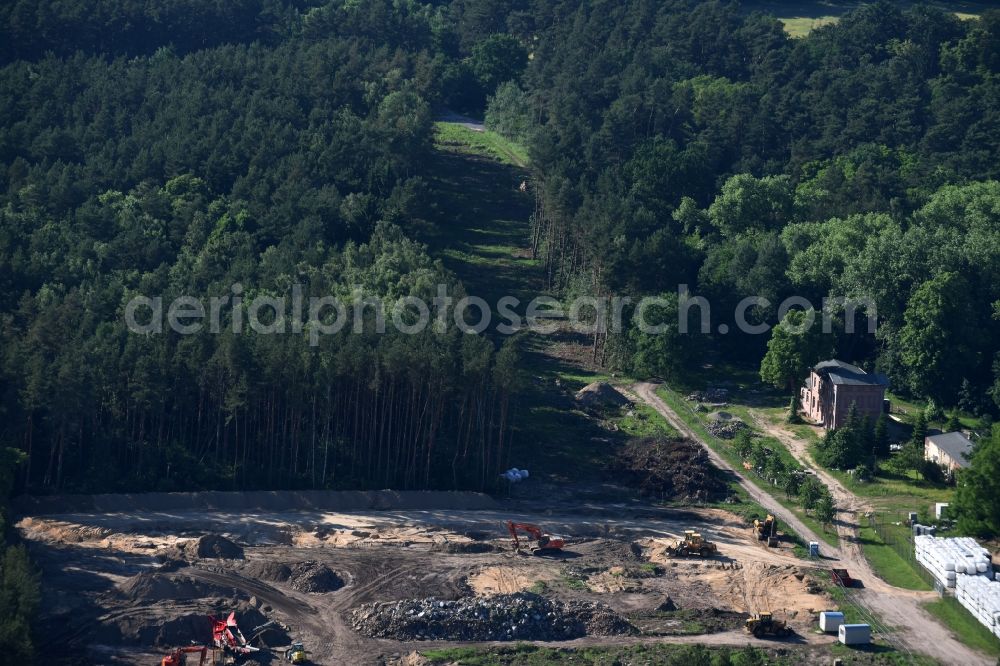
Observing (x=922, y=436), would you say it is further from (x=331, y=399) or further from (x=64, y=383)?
(x=64, y=383)

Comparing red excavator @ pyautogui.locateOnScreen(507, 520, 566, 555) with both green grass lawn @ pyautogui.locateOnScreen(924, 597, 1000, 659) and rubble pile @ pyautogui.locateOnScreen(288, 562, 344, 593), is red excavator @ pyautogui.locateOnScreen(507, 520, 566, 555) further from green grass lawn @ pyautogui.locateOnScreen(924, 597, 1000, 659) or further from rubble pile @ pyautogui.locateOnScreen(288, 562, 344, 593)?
green grass lawn @ pyautogui.locateOnScreen(924, 597, 1000, 659)

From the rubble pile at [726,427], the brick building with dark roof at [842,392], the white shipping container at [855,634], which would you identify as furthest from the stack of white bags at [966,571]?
the rubble pile at [726,427]

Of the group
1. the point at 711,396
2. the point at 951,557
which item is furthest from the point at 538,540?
the point at 711,396

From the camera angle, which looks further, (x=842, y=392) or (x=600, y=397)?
(x=600, y=397)

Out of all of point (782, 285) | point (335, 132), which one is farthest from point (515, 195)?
point (782, 285)

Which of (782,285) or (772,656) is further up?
(782,285)

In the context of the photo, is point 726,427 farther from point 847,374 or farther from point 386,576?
point 386,576
